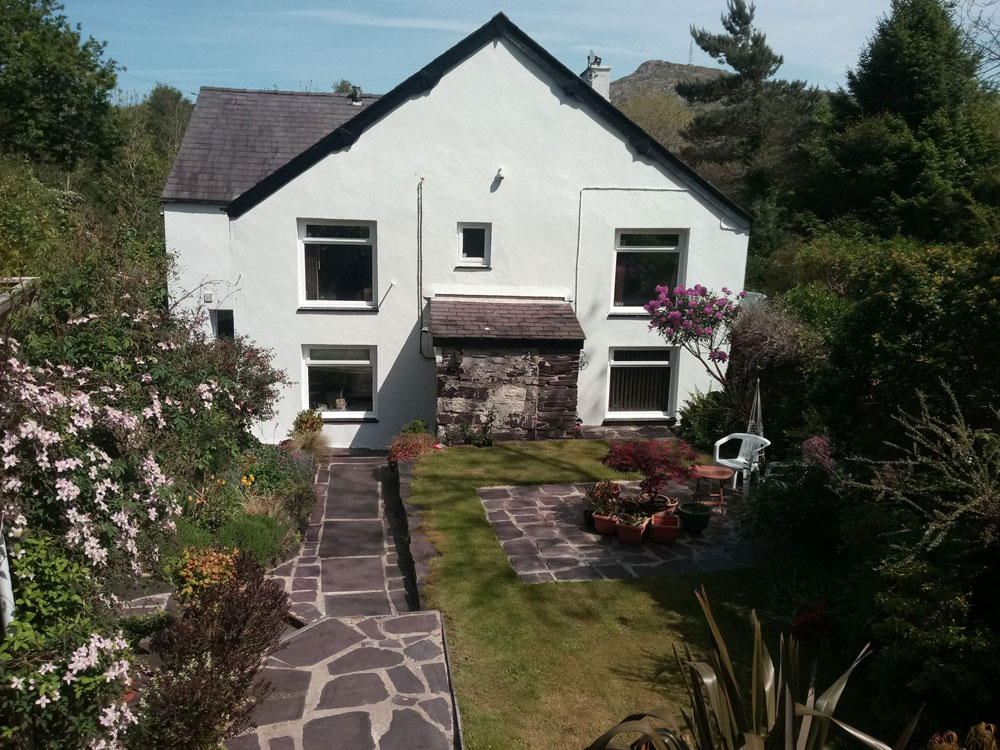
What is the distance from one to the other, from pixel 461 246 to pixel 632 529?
7546 millimetres

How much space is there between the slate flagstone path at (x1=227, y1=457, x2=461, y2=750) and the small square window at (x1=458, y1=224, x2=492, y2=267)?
6.56 meters

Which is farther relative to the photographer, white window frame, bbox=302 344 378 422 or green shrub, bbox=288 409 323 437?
white window frame, bbox=302 344 378 422

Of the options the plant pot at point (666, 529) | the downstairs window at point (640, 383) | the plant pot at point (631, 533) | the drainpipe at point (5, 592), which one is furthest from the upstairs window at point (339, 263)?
the drainpipe at point (5, 592)

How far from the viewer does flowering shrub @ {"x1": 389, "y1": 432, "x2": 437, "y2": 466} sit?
1288 cm

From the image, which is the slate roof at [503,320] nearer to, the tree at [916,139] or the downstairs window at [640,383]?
the downstairs window at [640,383]

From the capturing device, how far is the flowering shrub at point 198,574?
686cm

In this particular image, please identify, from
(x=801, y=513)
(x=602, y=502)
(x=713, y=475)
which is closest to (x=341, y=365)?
(x=602, y=502)

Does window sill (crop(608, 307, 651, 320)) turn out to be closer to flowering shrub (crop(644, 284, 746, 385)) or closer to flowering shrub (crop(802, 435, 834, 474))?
flowering shrub (crop(644, 284, 746, 385))

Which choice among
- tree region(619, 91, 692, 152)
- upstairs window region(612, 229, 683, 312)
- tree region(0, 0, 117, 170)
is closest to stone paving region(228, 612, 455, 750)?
upstairs window region(612, 229, 683, 312)

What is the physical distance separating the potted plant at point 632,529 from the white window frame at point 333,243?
24.3 feet

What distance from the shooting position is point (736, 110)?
3253 centimetres

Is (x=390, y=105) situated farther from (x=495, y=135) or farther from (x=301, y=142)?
(x=301, y=142)

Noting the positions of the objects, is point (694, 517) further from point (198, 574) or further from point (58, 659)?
point (58, 659)

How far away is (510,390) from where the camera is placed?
1364 cm
